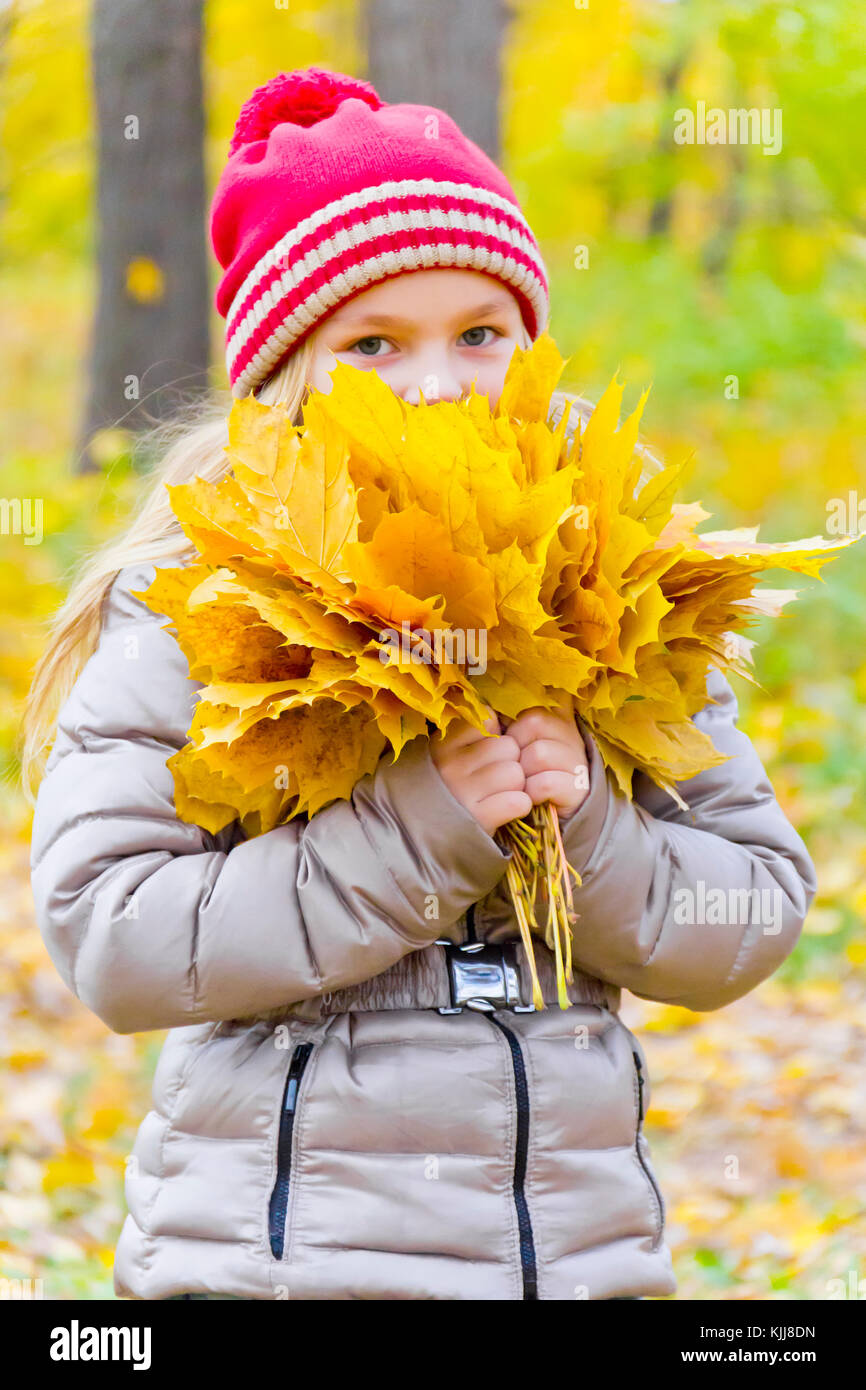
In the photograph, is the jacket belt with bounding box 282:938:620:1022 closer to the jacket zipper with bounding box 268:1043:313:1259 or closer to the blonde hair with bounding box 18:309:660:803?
the jacket zipper with bounding box 268:1043:313:1259

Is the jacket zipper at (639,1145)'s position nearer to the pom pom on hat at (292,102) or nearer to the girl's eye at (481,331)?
the girl's eye at (481,331)

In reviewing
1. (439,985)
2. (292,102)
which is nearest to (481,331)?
(292,102)

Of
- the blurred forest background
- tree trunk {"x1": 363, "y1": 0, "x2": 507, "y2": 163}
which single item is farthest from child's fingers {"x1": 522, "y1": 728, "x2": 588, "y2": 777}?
tree trunk {"x1": 363, "y1": 0, "x2": 507, "y2": 163}

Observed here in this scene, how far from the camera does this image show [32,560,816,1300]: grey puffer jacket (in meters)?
1.83

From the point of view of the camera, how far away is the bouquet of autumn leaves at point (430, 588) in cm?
168

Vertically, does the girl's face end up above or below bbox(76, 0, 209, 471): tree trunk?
below

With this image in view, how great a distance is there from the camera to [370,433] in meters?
1.74

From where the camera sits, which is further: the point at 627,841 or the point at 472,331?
the point at 472,331

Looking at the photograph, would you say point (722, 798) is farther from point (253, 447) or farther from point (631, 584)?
point (253, 447)

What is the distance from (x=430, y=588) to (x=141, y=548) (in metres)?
0.79

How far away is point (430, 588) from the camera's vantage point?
68.1 inches

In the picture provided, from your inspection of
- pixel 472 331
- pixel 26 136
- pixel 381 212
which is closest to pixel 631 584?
pixel 472 331

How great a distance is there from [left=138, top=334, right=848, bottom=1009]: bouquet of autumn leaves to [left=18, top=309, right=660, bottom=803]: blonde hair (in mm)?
488

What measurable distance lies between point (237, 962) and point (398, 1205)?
1.33ft
